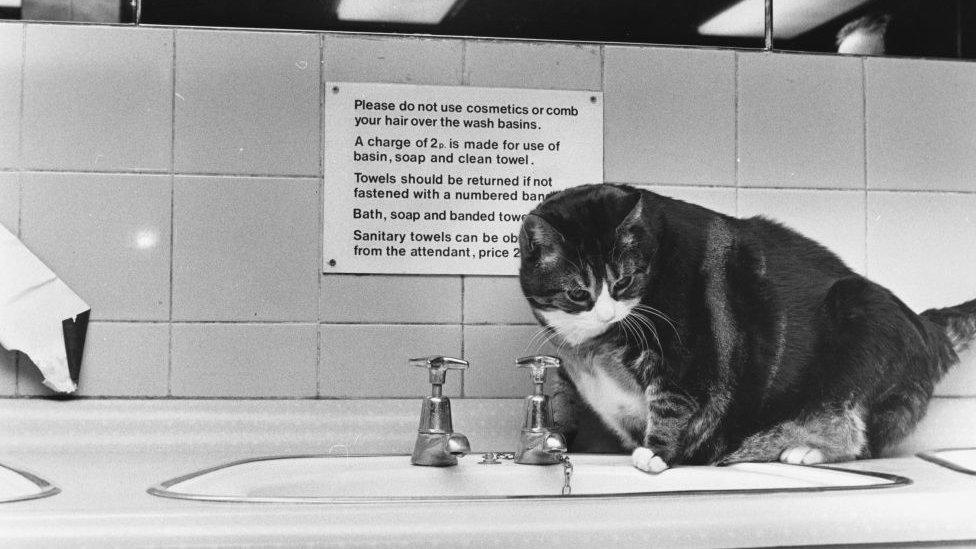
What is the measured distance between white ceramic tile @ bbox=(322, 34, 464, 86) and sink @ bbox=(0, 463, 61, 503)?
2.40 ft

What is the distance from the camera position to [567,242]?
119 cm

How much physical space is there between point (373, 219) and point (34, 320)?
536 mm

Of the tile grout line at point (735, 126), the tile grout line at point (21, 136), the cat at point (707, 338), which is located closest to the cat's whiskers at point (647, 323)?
the cat at point (707, 338)

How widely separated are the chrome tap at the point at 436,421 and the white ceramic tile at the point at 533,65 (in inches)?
19.3

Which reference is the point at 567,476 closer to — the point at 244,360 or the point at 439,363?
the point at 439,363

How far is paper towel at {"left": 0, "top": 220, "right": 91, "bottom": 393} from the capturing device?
1279 mm

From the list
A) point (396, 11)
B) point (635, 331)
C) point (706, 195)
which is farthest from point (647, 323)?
point (396, 11)

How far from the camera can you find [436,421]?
47.9 inches

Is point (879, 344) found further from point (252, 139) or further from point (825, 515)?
point (252, 139)

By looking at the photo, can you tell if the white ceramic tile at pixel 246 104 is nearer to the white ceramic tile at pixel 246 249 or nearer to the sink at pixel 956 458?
the white ceramic tile at pixel 246 249

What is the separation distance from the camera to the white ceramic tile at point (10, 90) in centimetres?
132

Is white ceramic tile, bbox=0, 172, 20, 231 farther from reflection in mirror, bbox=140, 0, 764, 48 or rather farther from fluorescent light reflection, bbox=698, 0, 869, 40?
fluorescent light reflection, bbox=698, 0, 869, 40

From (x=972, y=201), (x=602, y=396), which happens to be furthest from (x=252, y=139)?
(x=972, y=201)

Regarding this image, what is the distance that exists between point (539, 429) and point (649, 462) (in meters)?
0.17
